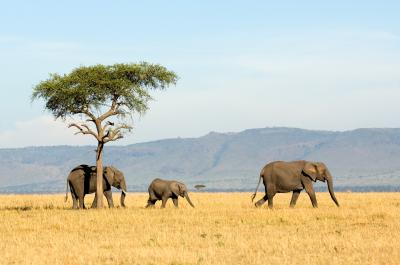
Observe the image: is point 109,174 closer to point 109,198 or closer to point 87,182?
point 87,182

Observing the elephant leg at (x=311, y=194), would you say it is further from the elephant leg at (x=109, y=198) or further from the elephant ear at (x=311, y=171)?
the elephant leg at (x=109, y=198)

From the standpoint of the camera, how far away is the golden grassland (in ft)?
62.0

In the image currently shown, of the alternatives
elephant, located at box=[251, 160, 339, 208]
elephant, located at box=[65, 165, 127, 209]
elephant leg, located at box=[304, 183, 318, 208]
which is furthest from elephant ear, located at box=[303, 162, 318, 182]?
elephant, located at box=[65, 165, 127, 209]

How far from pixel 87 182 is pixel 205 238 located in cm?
1902

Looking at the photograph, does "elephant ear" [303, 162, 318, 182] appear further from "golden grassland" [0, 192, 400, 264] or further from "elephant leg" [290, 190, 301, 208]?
"golden grassland" [0, 192, 400, 264]

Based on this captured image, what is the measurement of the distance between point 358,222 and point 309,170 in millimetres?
10149

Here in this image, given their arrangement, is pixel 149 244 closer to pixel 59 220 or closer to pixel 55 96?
pixel 59 220

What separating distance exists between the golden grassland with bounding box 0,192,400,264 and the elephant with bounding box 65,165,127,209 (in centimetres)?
715

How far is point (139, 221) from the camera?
2930cm

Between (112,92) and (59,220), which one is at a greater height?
(112,92)

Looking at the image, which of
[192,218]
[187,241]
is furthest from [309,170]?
[187,241]

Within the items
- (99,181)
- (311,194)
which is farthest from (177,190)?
(311,194)

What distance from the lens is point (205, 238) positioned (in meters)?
23.2

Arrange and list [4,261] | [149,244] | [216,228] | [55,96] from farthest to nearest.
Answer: [55,96] < [216,228] < [149,244] < [4,261]
